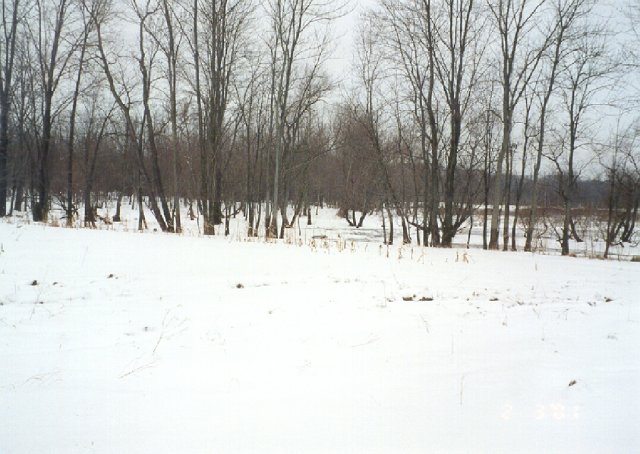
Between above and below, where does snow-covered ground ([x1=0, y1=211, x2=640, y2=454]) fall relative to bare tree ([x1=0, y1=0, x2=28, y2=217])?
below

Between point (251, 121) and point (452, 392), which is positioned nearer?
point (452, 392)

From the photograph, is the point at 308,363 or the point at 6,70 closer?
the point at 308,363

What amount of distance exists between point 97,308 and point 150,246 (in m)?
3.86

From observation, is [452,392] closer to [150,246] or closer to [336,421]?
[336,421]

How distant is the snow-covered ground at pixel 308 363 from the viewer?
90.3 inches

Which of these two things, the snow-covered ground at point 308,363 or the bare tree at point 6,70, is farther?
the bare tree at point 6,70

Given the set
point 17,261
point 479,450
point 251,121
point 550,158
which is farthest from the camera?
point 251,121

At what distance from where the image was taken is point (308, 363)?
3168 mm

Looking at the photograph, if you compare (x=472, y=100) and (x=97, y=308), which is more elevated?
(x=472, y=100)

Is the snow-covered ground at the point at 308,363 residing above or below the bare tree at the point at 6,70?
below

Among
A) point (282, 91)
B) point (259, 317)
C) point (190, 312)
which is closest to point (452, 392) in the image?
point (259, 317)

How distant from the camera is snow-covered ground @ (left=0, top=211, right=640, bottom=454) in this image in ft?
7.52

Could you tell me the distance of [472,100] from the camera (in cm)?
1505

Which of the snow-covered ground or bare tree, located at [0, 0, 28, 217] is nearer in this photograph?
the snow-covered ground
